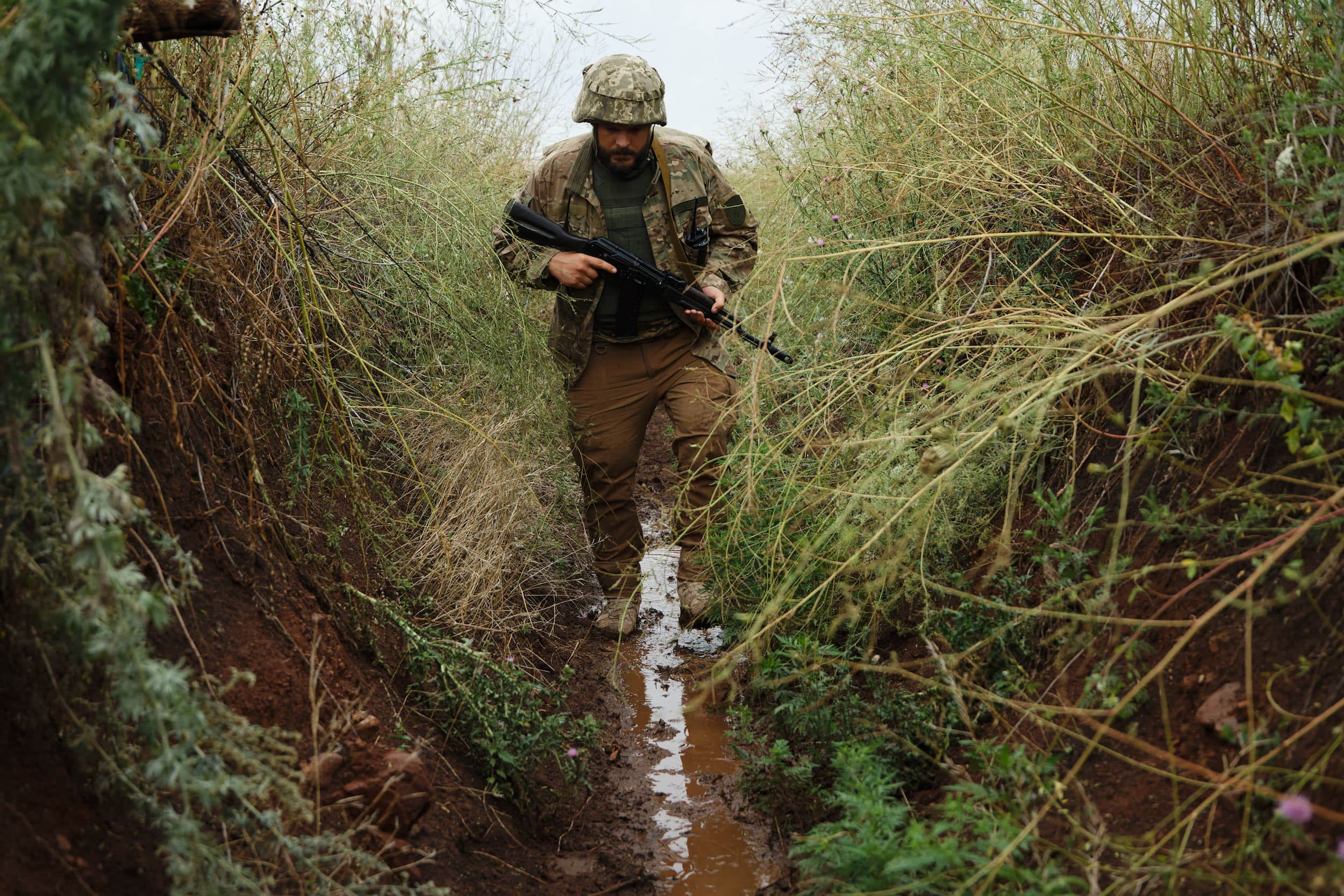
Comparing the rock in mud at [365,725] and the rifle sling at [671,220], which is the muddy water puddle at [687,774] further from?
the rifle sling at [671,220]

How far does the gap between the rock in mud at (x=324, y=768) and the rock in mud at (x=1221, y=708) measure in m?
1.73

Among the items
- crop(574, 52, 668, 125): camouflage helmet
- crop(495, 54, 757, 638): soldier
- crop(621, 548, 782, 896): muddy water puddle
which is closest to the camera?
crop(621, 548, 782, 896): muddy water puddle

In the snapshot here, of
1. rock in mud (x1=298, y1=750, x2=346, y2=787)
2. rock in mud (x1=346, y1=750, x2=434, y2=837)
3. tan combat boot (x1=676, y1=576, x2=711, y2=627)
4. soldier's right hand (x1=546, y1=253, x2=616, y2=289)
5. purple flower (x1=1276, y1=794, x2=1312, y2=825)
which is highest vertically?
soldier's right hand (x1=546, y1=253, x2=616, y2=289)

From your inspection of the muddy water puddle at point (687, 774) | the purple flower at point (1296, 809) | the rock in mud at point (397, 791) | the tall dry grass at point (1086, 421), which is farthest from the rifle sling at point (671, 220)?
the purple flower at point (1296, 809)

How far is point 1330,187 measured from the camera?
211 centimetres

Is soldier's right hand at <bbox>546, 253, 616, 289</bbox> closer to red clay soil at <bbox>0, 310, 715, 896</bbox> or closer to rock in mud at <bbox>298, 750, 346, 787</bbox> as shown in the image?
red clay soil at <bbox>0, 310, 715, 896</bbox>

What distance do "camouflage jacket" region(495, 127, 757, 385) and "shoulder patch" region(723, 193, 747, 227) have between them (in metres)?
0.01

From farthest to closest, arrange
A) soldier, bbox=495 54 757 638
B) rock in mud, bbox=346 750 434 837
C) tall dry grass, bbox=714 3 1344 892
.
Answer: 1. soldier, bbox=495 54 757 638
2. rock in mud, bbox=346 750 434 837
3. tall dry grass, bbox=714 3 1344 892

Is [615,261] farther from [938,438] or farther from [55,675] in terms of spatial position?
[55,675]

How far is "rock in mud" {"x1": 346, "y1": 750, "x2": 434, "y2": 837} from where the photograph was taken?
210 centimetres

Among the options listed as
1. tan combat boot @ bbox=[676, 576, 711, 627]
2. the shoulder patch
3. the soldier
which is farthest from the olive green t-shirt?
tan combat boot @ bbox=[676, 576, 711, 627]

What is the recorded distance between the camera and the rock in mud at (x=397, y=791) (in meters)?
2.10

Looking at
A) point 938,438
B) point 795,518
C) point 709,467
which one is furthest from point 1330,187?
point 709,467

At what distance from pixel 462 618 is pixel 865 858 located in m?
1.75
